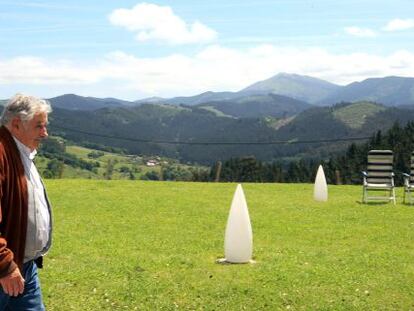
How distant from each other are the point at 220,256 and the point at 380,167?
9174 mm

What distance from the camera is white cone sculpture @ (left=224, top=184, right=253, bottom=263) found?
29.1ft

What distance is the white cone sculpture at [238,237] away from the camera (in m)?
8.88

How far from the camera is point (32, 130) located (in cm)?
396

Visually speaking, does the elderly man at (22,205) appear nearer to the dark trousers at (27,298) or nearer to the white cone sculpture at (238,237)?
the dark trousers at (27,298)

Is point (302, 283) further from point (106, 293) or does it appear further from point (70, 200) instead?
point (70, 200)

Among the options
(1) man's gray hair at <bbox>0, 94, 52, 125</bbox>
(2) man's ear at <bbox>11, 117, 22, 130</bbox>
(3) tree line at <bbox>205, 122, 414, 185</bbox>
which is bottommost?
(3) tree line at <bbox>205, 122, 414, 185</bbox>

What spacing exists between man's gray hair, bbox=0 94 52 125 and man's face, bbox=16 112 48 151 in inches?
1.3

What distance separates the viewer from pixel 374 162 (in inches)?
664

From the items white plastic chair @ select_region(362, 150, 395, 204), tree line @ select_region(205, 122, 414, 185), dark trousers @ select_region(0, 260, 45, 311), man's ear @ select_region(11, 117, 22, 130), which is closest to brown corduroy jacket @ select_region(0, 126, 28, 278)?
man's ear @ select_region(11, 117, 22, 130)

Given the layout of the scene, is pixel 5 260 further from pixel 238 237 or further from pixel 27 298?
pixel 238 237

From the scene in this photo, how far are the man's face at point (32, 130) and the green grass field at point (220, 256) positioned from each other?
3.46 metres

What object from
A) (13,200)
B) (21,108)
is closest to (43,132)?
(21,108)

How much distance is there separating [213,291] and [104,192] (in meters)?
12.9

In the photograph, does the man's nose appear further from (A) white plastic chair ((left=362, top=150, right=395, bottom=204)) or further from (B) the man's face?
(A) white plastic chair ((left=362, top=150, right=395, bottom=204))
